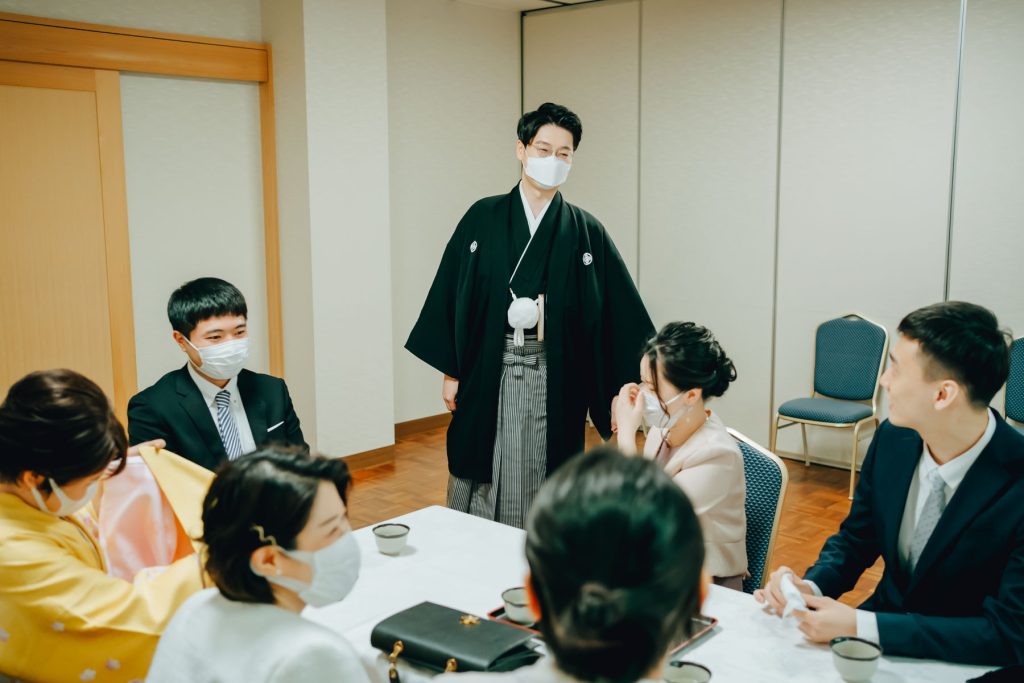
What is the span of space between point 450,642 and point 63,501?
0.73m

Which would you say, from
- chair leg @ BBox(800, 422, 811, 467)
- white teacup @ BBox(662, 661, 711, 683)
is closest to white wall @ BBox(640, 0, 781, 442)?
chair leg @ BBox(800, 422, 811, 467)

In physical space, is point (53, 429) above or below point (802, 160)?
below

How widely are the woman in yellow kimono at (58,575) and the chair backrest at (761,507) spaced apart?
1216mm

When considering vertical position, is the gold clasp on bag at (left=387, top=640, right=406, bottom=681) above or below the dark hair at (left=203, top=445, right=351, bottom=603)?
below

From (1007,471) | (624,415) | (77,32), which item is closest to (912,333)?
(1007,471)

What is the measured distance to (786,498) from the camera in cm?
443

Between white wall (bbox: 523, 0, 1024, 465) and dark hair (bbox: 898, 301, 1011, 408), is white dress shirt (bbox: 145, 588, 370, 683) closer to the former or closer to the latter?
dark hair (bbox: 898, 301, 1011, 408)

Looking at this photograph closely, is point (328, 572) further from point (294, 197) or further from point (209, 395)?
point (294, 197)

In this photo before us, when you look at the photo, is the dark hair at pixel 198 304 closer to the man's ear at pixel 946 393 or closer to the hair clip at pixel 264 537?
the hair clip at pixel 264 537

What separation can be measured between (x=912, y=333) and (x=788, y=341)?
3518 millimetres

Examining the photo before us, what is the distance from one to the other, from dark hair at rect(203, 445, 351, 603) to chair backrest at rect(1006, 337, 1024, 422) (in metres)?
3.92

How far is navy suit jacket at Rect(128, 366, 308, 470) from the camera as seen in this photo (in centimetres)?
235

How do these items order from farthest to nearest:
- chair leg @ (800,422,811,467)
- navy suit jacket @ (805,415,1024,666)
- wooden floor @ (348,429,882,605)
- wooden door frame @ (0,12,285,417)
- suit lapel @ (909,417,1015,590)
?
chair leg @ (800,422,811,467) < wooden door frame @ (0,12,285,417) < wooden floor @ (348,429,882,605) < suit lapel @ (909,417,1015,590) < navy suit jacket @ (805,415,1024,666)

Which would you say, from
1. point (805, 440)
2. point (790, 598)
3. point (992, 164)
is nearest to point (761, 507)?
point (790, 598)
